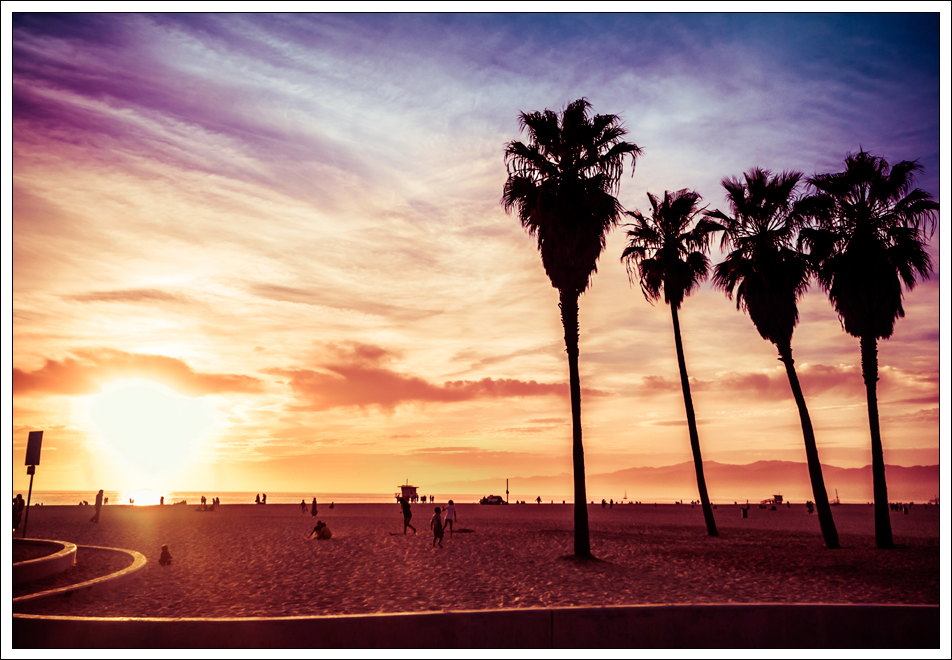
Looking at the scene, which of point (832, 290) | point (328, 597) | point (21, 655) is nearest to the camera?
point (21, 655)

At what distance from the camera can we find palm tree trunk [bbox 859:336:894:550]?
2320 cm

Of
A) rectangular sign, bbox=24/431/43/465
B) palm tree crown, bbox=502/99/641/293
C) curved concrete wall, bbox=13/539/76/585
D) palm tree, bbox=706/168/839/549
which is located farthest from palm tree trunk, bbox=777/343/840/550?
rectangular sign, bbox=24/431/43/465

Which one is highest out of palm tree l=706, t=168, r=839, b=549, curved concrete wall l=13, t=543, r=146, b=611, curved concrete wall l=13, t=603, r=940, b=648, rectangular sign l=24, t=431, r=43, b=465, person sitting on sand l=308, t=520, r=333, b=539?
palm tree l=706, t=168, r=839, b=549

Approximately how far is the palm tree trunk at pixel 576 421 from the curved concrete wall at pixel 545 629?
11.3 meters

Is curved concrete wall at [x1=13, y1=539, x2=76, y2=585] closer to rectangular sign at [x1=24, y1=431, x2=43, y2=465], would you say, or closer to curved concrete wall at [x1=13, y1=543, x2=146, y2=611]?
curved concrete wall at [x1=13, y1=543, x2=146, y2=611]

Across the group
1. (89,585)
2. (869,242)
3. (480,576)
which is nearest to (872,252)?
(869,242)

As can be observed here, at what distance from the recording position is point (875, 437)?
2397 centimetres

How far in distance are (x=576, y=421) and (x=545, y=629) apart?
41.9 ft

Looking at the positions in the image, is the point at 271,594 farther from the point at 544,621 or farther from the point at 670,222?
the point at 670,222

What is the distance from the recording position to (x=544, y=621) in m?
9.16

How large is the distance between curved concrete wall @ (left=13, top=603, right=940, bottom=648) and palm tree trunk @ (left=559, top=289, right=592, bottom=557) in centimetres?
1131

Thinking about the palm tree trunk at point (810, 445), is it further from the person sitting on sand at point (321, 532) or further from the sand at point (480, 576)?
the person sitting on sand at point (321, 532)
